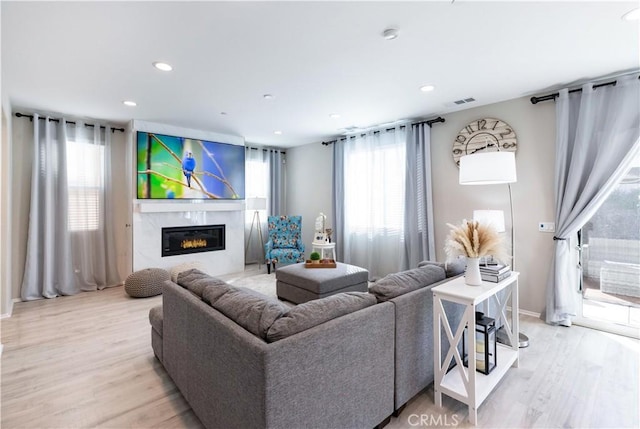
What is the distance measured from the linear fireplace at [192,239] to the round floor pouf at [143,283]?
2.22 feet

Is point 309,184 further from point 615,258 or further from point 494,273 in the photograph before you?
point 615,258

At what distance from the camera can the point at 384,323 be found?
1.71 metres

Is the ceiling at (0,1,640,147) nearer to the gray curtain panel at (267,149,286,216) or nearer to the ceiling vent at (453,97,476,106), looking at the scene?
Answer: the ceiling vent at (453,97,476,106)

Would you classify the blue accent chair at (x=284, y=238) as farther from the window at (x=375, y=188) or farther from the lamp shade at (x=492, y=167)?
the lamp shade at (x=492, y=167)

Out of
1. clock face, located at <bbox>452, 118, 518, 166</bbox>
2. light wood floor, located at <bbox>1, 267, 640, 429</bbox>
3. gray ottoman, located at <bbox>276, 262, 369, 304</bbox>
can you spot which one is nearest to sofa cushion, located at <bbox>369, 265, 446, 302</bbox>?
light wood floor, located at <bbox>1, 267, 640, 429</bbox>

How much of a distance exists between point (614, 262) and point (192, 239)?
5.63 metres

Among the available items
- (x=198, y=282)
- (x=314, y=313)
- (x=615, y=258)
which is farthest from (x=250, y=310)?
(x=615, y=258)

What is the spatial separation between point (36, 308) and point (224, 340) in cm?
386

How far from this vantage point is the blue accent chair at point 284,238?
548 cm

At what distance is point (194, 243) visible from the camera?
522cm

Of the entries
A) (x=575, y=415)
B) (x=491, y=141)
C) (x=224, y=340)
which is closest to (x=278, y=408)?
(x=224, y=340)

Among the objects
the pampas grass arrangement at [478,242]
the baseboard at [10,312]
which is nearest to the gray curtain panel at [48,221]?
the baseboard at [10,312]

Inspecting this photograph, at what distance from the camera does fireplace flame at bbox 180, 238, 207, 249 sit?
16.8 feet

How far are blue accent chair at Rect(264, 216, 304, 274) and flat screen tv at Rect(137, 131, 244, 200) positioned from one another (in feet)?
2.81
